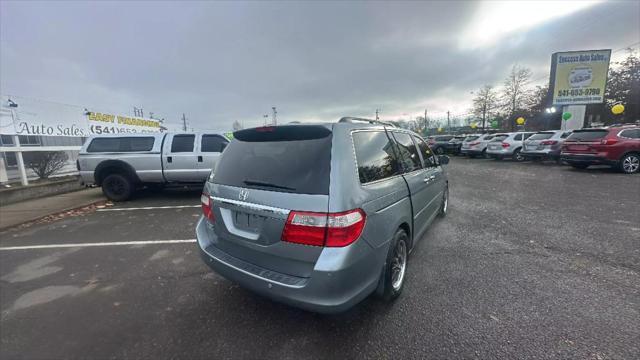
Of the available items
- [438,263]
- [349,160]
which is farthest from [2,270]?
[438,263]

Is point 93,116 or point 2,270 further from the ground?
point 93,116

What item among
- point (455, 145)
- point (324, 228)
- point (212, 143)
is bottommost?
point (455, 145)

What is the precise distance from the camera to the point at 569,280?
117 inches

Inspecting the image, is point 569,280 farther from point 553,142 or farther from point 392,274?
point 553,142

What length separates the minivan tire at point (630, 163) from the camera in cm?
936

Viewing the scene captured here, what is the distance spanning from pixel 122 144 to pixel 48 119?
13.5ft

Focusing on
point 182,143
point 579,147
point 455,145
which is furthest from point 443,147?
point 182,143

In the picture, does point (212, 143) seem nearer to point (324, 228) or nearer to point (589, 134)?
point (324, 228)

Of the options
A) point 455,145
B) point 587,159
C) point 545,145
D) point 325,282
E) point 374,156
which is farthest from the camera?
point 455,145

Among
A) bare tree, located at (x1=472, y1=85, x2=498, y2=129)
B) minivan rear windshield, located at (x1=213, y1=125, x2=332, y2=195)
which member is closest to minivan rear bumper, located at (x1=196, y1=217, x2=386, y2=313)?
minivan rear windshield, located at (x1=213, y1=125, x2=332, y2=195)

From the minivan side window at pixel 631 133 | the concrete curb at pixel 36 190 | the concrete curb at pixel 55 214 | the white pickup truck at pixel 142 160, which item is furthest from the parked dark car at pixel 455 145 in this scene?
the concrete curb at pixel 36 190

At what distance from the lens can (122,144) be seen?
7438 mm

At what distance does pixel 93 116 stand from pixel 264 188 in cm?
1316

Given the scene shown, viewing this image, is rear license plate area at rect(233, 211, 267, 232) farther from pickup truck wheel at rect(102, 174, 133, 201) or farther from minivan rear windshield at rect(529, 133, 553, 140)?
minivan rear windshield at rect(529, 133, 553, 140)
